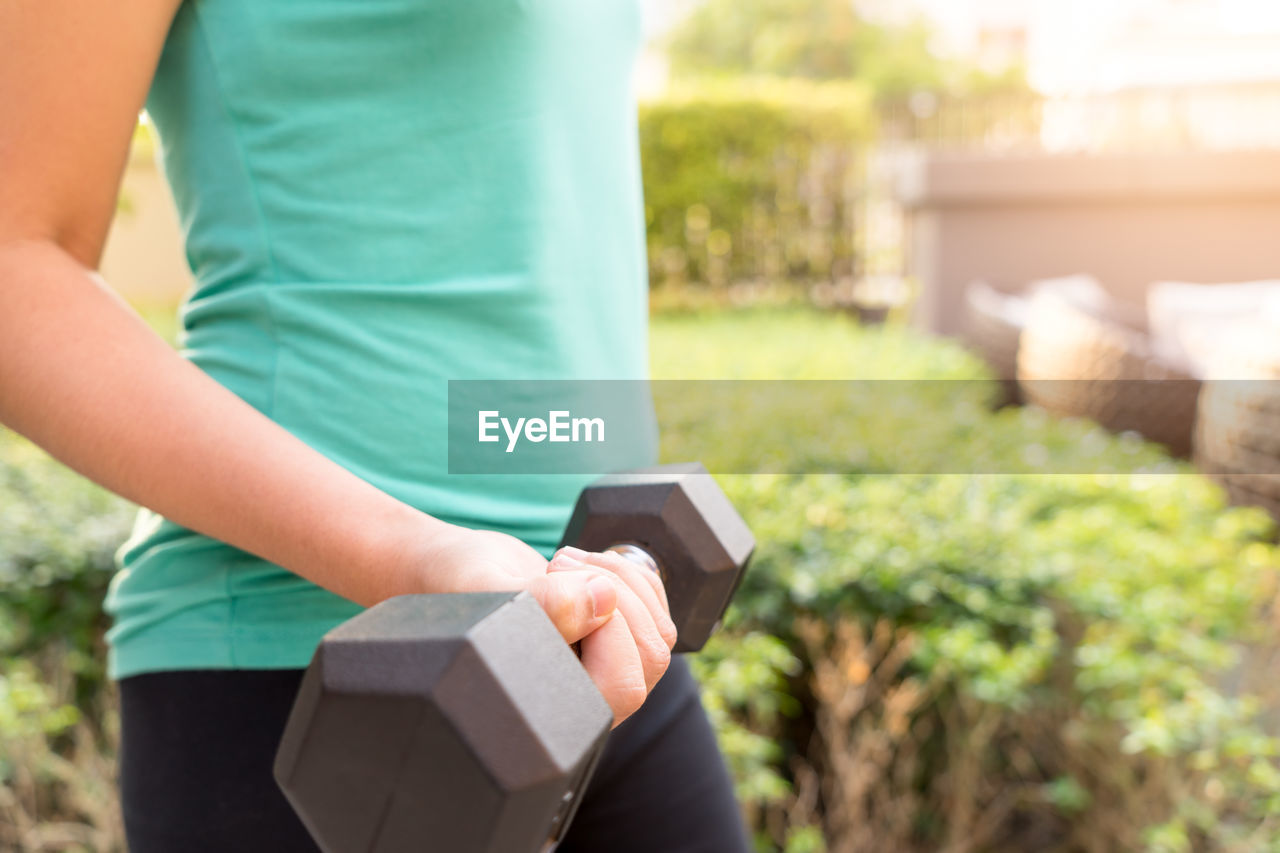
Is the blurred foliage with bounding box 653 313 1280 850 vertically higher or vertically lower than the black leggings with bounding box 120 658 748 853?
lower

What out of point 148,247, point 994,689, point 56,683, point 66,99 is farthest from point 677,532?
point 148,247

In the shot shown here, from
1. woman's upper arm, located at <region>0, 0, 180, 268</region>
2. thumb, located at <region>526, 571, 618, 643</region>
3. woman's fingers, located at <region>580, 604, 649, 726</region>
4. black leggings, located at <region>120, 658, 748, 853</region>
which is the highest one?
woman's upper arm, located at <region>0, 0, 180, 268</region>

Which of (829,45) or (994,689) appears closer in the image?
(994,689)

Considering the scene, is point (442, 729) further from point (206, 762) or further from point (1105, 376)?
point (1105, 376)

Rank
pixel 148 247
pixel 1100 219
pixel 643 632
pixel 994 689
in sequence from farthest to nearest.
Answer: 1. pixel 1100 219
2. pixel 148 247
3. pixel 994 689
4. pixel 643 632

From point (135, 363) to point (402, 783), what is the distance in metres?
0.40

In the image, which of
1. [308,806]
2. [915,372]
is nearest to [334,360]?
[308,806]

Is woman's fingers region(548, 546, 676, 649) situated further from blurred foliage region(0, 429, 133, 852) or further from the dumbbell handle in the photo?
blurred foliage region(0, 429, 133, 852)

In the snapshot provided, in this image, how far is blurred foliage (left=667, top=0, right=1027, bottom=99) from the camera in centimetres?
2986

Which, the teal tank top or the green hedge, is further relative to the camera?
the green hedge

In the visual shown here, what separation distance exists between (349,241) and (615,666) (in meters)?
0.46

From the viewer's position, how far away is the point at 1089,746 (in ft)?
7.62

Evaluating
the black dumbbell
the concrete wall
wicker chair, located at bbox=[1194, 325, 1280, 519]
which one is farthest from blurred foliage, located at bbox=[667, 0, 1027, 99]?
the black dumbbell

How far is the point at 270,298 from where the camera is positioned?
3.01 ft
